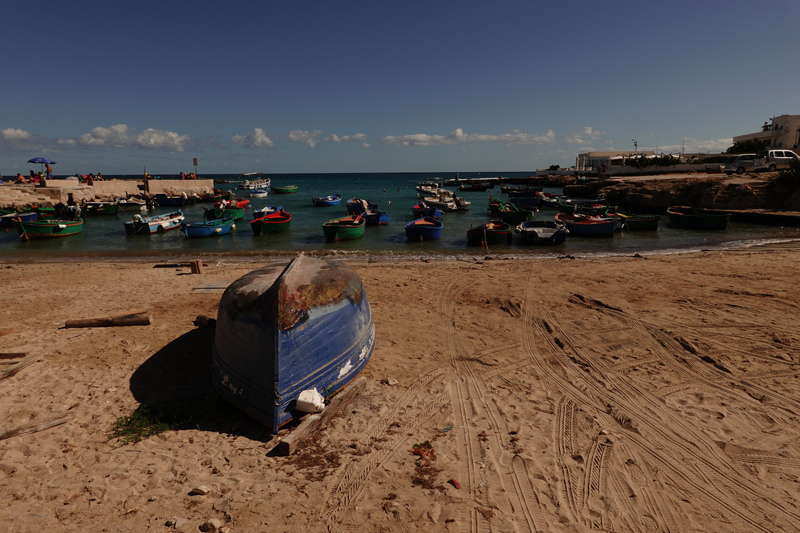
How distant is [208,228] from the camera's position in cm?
2780

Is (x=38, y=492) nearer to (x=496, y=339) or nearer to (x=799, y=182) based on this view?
(x=496, y=339)

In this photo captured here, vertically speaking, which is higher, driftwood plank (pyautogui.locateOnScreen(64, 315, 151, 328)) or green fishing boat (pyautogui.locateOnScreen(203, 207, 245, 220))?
green fishing boat (pyautogui.locateOnScreen(203, 207, 245, 220))

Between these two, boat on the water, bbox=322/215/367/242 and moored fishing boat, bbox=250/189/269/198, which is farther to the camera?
moored fishing boat, bbox=250/189/269/198

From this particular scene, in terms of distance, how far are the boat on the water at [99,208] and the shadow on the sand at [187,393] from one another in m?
40.4

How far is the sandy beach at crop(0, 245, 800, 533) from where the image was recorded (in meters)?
4.30

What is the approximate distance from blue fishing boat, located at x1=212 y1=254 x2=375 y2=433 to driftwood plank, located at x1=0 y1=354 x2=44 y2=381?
398cm

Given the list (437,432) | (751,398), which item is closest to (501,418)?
(437,432)

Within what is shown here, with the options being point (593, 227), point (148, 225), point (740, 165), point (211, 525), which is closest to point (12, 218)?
point (148, 225)

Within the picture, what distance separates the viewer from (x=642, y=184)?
4425cm

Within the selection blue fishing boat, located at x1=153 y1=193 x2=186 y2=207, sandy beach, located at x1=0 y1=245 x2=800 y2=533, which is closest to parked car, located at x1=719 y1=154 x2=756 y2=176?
sandy beach, located at x1=0 y1=245 x2=800 y2=533

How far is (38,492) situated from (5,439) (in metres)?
1.58

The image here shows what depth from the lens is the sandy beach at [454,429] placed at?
4.30 metres

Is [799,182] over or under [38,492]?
over

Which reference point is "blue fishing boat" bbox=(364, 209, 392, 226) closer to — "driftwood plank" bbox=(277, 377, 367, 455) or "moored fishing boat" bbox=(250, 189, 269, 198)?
"driftwood plank" bbox=(277, 377, 367, 455)
